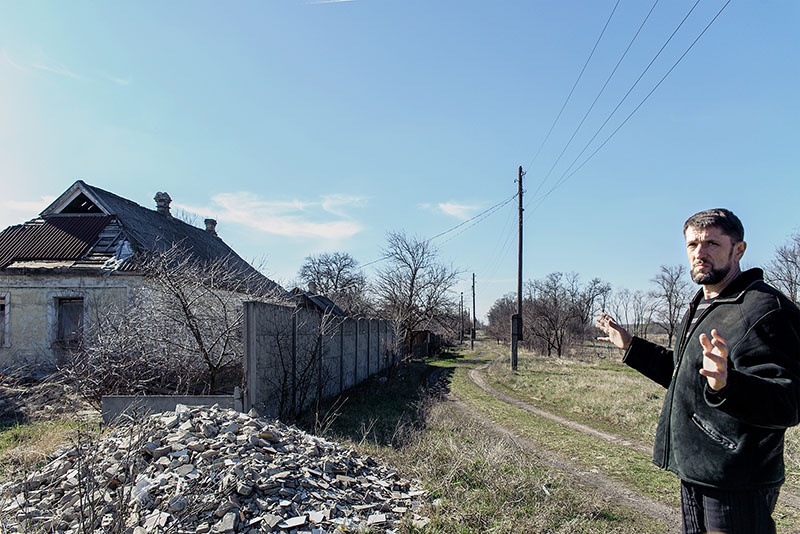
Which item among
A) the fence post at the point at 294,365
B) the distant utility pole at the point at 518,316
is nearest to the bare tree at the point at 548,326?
Answer: the distant utility pole at the point at 518,316

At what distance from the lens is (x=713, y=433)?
7.17 ft

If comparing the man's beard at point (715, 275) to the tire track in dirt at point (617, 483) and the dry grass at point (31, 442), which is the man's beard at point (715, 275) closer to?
the tire track in dirt at point (617, 483)

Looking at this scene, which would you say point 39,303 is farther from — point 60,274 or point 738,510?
point 738,510

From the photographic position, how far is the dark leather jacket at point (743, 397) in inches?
76.4

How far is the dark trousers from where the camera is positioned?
212 centimetres

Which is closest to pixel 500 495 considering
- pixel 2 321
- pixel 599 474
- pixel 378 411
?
pixel 599 474

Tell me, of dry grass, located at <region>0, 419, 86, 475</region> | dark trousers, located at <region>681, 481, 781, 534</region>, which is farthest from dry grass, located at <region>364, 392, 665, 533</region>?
dry grass, located at <region>0, 419, 86, 475</region>

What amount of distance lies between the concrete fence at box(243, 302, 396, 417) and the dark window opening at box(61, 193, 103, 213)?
431 inches

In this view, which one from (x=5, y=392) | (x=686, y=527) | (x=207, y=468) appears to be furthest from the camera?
(x=5, y=392)

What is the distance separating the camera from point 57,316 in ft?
51.5

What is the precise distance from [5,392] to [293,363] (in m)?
8.36

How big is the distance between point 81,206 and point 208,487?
58.5 feet

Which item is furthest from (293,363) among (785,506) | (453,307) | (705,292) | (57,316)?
(453,307)

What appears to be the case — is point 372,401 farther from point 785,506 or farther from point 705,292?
point 705,292
